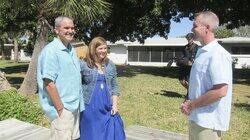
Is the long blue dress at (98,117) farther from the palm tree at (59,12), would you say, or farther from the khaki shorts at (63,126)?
the palm tree at (59,12)

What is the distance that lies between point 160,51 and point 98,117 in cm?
4345

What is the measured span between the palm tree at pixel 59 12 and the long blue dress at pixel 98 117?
6.19m

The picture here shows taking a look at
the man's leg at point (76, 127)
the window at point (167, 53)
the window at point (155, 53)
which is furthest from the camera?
the window at point (155, 53)

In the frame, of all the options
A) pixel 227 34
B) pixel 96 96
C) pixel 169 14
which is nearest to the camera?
pixel 96 96

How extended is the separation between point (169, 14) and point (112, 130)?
2286cm

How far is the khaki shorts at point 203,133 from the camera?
4.17 m

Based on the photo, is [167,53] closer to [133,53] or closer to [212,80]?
[133,53]

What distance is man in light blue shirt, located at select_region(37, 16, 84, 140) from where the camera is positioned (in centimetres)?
488

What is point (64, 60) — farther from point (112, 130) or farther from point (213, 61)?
point (213, 61)

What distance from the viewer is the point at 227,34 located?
71125mm

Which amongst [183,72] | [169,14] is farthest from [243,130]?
[169,14]

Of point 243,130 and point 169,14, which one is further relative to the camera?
point 169,14

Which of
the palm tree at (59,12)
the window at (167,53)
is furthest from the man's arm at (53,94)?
the window at (167,53)

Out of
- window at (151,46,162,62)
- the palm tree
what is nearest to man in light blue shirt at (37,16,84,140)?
the palm tree
